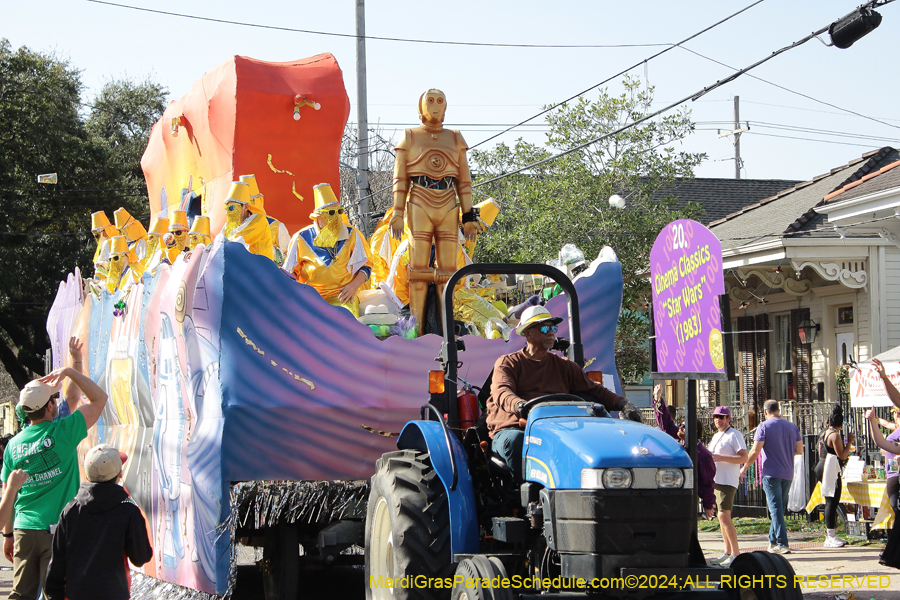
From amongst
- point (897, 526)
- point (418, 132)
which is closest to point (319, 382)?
point (418, 132)

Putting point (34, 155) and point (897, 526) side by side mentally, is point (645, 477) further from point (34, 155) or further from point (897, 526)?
point (34, 155)

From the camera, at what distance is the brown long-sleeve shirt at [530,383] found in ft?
18.4

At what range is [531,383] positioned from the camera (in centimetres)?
576

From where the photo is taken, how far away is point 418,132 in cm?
973

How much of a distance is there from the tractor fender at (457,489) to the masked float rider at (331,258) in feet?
11.4

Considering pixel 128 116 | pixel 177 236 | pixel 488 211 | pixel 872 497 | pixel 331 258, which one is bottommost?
pixel 872 497

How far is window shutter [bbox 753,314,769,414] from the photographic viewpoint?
17.9 metres

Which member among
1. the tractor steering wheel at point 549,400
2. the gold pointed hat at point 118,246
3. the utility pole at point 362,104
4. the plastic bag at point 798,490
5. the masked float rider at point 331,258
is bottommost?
the plastic bag at point 798,490

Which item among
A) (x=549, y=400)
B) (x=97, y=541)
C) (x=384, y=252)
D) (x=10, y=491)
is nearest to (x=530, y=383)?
(x=549, y=400)

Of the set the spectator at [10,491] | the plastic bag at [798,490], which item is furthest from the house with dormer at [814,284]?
the spectator at [10,491]

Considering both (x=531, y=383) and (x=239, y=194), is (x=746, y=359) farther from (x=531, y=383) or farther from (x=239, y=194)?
(x=531, y=383)

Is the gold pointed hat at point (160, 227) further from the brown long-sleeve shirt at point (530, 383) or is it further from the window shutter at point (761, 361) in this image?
the window shutter at point (761, 361)

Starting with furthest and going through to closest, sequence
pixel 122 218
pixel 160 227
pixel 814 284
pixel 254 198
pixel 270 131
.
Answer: pixel 814 284
pixel 122 218
pixel 160 227
pixel 270 131
pixel 254 198

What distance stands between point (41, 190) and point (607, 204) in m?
15.6
